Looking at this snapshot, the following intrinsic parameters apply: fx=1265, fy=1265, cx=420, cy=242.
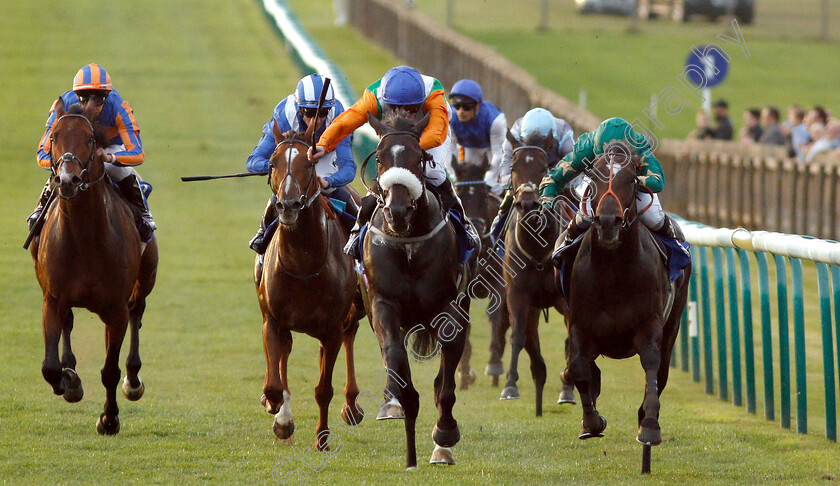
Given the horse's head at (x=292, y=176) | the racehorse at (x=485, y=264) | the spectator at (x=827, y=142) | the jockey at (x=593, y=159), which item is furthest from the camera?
the spectator at (x=827, y=142)

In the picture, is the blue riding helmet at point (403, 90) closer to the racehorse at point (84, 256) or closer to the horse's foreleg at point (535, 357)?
the racehorse at point (84, 256)

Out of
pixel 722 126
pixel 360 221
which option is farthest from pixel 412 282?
pixel 722 126

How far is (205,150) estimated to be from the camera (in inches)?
931

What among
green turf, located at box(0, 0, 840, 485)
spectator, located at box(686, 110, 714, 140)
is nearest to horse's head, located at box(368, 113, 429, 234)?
green turf, located at box(0, 0, 840, 485)

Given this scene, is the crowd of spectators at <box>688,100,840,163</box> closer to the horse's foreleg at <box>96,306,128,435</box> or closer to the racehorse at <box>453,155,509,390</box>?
the racehorse at <box>453,155,509,390</box>

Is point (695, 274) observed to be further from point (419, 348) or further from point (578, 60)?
point (578, 60)

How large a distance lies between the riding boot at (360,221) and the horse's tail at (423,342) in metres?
0.60

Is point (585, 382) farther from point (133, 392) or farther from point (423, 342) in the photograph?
point (133, 392)

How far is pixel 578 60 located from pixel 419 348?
29924mm

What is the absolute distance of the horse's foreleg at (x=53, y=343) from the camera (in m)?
7.73

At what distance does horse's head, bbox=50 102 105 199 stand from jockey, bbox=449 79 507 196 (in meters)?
3.78

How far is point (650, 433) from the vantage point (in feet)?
22.5

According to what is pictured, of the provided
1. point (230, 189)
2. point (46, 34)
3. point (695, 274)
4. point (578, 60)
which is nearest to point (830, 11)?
point (578, 60)

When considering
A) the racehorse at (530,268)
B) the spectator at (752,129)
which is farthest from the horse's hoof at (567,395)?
the spectator at (752,129)
